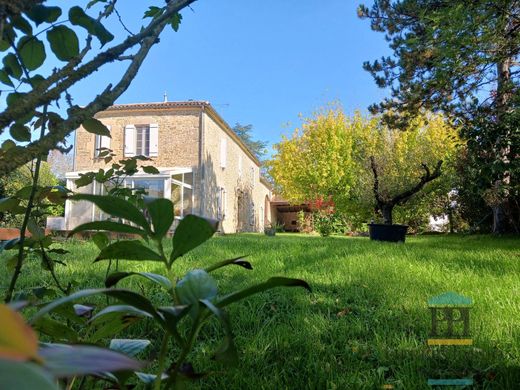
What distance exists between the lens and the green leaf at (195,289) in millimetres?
Answer: 524

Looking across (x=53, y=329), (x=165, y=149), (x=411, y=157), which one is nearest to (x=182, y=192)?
(x=165, y=149)

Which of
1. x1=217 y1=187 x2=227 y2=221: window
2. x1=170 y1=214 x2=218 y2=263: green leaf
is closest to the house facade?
x1=217 y1=187 x2=227 y2=221: window

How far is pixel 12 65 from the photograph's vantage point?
0.85 metres

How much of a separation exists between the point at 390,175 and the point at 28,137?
16244 mm

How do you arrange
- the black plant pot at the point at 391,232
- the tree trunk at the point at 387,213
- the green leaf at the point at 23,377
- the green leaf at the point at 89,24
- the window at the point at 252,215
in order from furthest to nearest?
the window at the point at 252,215 < the tree trunk at the point at 387,213 < the black plant pot at the point at 391,232 < the green leaf at the point at 89,24 < the green leaf at the point at 23,377

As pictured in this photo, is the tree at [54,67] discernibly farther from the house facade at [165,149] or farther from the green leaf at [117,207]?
the house facade at [165,149]

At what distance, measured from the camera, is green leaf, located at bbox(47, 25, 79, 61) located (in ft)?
2.61

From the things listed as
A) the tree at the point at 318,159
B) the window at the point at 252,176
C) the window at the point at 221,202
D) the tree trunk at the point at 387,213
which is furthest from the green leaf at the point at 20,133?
the window at the point at 252,176

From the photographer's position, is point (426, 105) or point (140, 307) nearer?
point (140, 307)

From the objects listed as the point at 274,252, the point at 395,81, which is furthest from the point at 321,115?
the point at 274,252

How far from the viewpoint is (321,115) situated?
73.3 feet

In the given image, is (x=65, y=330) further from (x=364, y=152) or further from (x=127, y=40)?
(x=364, y=152)

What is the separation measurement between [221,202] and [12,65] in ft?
57.4

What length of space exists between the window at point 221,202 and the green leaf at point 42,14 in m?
16.8
